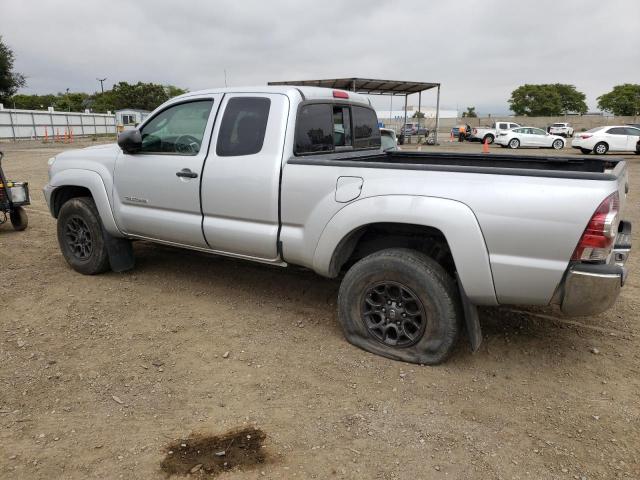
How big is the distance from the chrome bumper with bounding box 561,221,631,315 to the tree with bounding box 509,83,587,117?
9578cm

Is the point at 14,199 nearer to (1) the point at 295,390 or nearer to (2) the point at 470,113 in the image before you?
(1) the point at 295,390

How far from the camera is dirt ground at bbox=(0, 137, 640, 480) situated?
2.51m

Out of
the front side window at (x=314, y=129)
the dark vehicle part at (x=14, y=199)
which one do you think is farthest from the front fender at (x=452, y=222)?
the dark vehicle part at (x=14, y=199)

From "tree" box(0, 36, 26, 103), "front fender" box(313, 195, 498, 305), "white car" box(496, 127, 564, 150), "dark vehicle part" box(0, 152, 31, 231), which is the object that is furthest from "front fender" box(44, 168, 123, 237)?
"tree" box(0, 36, 26, 103)

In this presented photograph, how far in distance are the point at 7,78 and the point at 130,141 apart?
158ft

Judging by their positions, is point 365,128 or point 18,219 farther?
point 18,219

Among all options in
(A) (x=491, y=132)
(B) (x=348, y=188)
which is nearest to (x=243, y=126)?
(B) (x=348, y=188)

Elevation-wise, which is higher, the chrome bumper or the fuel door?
the fuel door

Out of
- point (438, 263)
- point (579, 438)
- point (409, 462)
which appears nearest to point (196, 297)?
point (438, 263)

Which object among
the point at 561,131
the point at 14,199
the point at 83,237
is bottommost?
the point at 561,131

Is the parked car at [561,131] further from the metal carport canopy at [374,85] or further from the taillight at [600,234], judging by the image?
the taillight at [600,234]

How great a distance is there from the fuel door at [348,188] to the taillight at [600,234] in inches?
54.0

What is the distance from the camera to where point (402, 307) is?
3.41 meters

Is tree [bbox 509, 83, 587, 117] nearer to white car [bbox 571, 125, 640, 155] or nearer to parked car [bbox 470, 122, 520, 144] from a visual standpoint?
parked car [bbox 470, 122, 520, 144]
